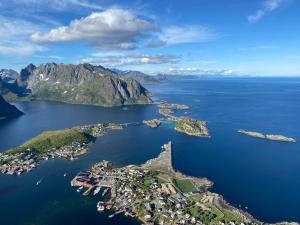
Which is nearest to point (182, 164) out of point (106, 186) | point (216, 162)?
point (216, 162)

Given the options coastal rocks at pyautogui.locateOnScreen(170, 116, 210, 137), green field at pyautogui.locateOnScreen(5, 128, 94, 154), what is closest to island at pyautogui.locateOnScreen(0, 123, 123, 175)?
green field at pyautogui.locateOnScreen(5, 128, 94, 154)

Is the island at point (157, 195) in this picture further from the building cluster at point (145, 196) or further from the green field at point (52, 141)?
the green field at point (52, 141)

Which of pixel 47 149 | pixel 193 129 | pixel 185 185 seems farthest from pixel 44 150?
pixel 193 129

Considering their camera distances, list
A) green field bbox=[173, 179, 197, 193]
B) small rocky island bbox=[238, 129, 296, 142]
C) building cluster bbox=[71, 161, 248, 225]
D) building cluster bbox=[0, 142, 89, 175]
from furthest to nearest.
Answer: small rocky island bbox=[238, 129, 296, 142] < building cluster bbox=[0, 142, 89, 175] < green field bbox=[173, 179, 197, 193] < building cluster bbox=[71, 161, 248, 225]

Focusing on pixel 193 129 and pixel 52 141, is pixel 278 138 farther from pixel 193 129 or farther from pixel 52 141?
pixel 52 141

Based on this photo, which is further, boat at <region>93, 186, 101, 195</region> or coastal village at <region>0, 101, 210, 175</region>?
coastal village at <region>0, 101, 210, 175</region>

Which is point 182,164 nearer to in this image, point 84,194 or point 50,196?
point 84,194

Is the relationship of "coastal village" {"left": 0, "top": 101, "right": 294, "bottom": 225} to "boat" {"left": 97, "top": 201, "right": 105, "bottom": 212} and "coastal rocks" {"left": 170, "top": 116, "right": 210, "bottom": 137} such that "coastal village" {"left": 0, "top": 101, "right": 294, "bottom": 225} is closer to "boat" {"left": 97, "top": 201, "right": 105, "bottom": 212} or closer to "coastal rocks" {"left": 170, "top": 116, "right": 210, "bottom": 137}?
"boat" {"left": 97, "top": 201, "right": 105, "bottom": 212}
